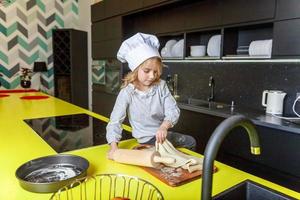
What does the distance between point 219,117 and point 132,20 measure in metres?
2.27

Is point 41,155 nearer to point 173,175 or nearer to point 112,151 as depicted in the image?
point 112,151

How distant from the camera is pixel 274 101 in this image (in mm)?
2111

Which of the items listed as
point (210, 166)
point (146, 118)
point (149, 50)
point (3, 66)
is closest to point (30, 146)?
point (146, 118)

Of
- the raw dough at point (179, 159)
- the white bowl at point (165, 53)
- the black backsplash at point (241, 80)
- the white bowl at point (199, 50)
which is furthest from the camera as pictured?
the white bowl at point (165, 53)

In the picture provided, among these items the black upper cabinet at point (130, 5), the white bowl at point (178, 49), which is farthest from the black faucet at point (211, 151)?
the black upper cabinet at point (130, 5)

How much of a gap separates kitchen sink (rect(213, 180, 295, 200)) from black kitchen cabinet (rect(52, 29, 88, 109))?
14.7 ft

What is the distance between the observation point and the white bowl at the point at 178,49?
10.1ft

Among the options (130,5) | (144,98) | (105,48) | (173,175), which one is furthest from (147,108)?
(105,48)

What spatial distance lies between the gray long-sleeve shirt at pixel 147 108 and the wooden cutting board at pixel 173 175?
0.37 meters

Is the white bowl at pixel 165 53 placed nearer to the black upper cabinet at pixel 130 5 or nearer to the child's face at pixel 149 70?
the black upper cabinet at pixel 130 5

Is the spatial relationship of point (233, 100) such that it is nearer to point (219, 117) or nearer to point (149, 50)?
point (219, 117)

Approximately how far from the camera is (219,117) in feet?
7.28

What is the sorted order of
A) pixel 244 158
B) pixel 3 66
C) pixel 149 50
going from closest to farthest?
1. pixel 149 50
2. pixel 244 158
3. pixel 3 66

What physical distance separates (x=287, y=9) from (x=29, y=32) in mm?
4652
